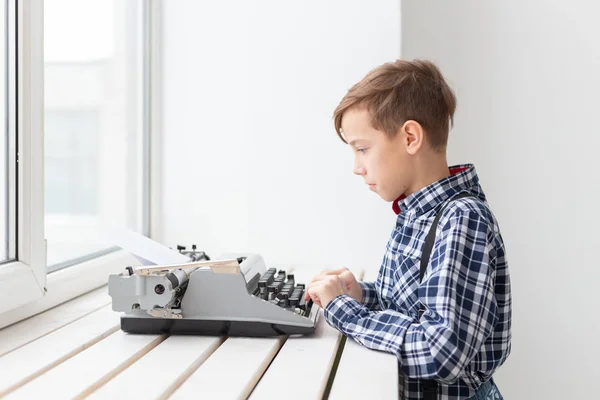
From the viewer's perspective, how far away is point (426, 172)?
46.6 inches

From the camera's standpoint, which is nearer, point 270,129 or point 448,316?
point 448,316

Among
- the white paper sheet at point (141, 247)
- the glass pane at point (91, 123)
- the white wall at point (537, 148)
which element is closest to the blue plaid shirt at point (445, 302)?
the white paper sheet at point (141, 247)

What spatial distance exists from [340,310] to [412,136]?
13.6 inches

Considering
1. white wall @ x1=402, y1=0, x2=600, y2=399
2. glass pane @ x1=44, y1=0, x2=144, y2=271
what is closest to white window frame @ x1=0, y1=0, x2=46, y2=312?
glass pane @ x1=44, y1=0, x2=144, y2=271

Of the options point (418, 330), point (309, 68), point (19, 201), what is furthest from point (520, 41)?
point (19, 201)

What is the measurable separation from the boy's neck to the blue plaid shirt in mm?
32

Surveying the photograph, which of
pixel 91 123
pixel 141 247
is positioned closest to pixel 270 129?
pixel 91 123

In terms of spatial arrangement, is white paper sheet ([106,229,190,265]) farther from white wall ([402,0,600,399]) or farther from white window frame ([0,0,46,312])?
white wall ([402,0,600,399])

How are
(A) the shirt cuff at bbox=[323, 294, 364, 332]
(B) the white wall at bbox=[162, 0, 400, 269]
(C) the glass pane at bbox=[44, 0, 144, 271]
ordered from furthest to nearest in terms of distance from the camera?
1. (B) the white wall at bbox=[162, 0, 400, 269]
2. (C) the glass pane at bbox=[44, 0, 144, 271]
3. (A) the shirt cuff at bbox=[323, 294, 364, 332]

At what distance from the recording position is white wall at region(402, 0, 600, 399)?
2031 mm

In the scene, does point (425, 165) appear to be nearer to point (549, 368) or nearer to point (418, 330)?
point (418, 330)

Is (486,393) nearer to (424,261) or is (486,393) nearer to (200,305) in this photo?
(424,261)

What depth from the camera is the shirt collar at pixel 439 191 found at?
1142 millimetres

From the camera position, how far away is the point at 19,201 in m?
1.21
